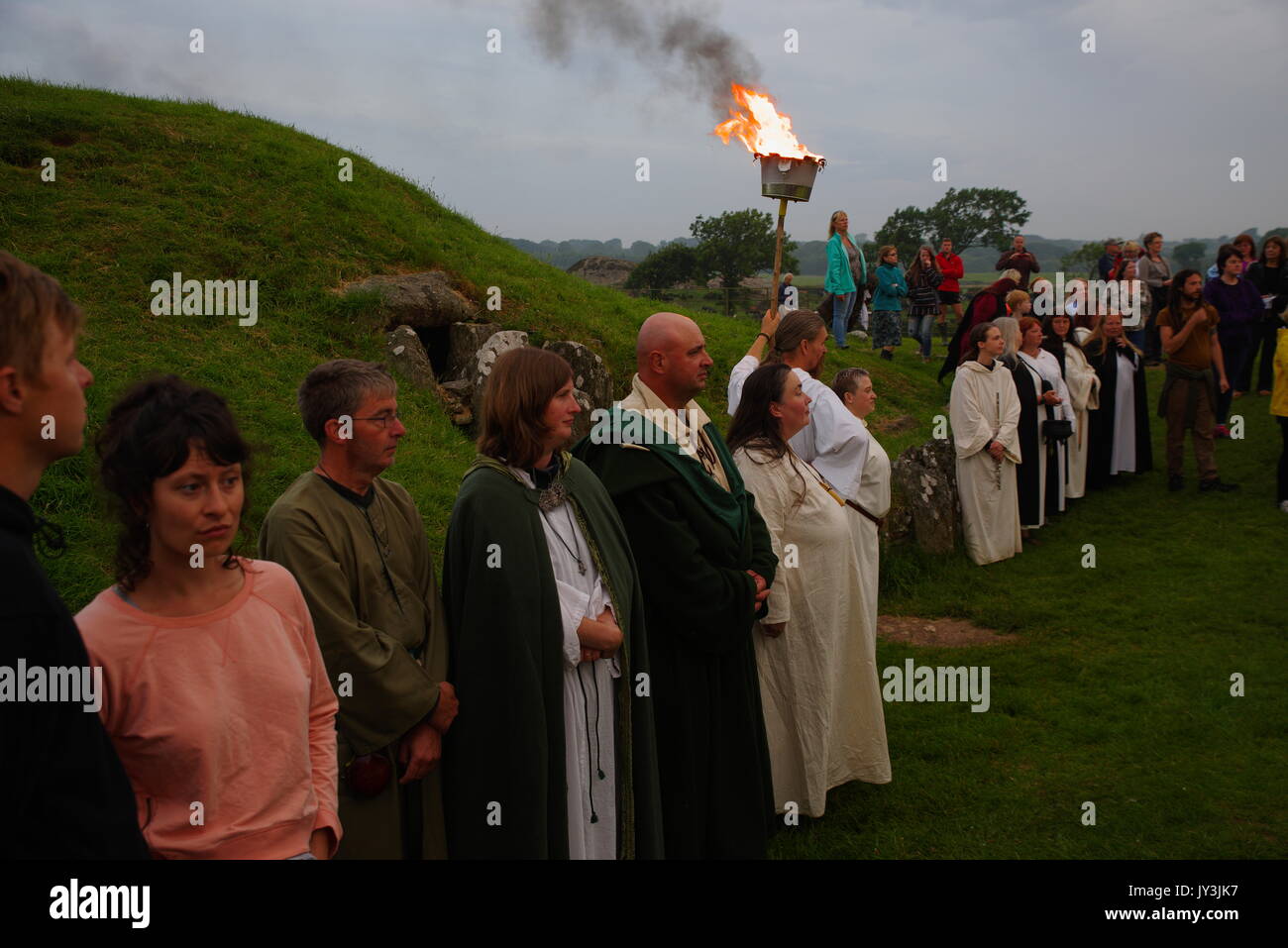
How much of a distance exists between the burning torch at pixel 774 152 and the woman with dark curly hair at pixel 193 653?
426 centimetres

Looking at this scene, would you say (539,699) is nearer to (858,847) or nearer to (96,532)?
(858,847)

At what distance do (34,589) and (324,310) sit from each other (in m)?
9.07

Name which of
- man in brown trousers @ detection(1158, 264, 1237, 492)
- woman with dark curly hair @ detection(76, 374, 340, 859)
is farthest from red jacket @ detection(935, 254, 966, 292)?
woman with dark curly hair @ detection(76, 374, 340, 859)

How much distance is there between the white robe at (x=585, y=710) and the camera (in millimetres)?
3773

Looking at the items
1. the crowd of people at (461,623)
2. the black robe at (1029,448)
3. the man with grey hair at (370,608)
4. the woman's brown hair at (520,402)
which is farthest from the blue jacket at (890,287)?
the man with grey hair at (370,608)

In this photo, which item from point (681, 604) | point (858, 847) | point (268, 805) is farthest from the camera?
point (858, 847)

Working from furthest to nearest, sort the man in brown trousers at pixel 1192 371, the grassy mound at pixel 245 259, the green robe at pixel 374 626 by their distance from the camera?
the man in brown trousers at pixel 1192 371, the grassy mound at pixel 245 259, the green robe at pixel 374 626

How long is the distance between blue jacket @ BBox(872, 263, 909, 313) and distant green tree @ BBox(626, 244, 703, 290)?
16.3m

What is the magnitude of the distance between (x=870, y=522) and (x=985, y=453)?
4152mm

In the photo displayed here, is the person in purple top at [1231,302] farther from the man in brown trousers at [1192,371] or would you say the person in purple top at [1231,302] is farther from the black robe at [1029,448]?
the black robe at [1029,448]

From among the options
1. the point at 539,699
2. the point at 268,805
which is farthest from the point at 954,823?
the point at 268,805

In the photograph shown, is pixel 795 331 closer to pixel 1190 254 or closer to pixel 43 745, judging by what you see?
pixel 43 745

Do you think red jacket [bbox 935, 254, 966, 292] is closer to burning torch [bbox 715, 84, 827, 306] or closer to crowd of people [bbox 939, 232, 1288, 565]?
crowd of people [bbox 939, 232, 1288, 565]
